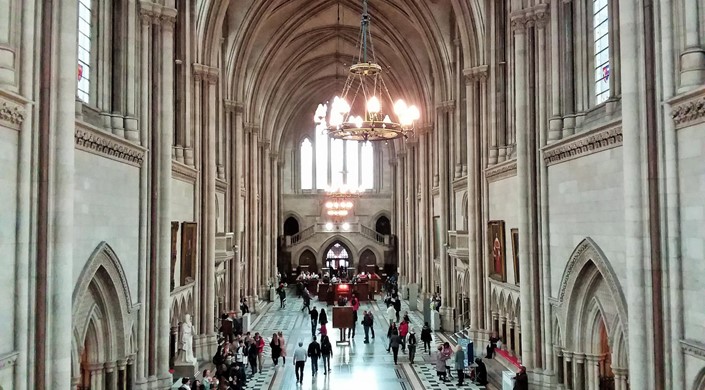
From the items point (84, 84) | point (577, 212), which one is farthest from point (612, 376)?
point (84, 84)

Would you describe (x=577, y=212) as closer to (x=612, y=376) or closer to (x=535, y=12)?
(x=612, y=376)

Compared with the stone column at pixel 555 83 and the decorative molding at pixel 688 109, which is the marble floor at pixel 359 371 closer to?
the stone column at pixel 555 83

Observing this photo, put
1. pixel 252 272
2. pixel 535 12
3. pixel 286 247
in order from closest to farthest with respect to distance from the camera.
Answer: pixel 535 12, pixel 252 272, pixel 286 247

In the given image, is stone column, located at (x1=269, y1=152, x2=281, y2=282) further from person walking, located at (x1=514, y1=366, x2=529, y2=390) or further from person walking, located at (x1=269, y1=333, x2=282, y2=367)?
person walking, located at (x1=514, y1=366, x2=529, y2=390)

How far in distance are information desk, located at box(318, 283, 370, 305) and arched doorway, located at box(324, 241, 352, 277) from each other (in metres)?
11.1

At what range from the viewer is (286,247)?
147 ft

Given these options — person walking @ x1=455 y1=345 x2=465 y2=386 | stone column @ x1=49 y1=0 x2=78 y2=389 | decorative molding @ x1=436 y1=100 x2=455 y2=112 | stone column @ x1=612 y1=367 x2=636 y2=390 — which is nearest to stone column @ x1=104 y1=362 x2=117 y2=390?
stone column @ x1=49 y1=0 x2=78 y2=389

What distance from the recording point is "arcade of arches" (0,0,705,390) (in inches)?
302

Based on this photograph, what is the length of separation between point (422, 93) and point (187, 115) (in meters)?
15.9

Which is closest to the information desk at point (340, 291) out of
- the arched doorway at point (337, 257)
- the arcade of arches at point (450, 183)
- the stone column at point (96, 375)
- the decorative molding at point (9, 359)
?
the arcade of arches at point (450, 183)

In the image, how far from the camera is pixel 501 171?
1670cm

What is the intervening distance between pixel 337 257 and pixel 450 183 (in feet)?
75.3

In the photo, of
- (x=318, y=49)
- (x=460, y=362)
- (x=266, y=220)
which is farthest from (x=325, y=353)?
(x=318, y=49)

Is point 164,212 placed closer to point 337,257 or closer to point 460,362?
point 460,362
